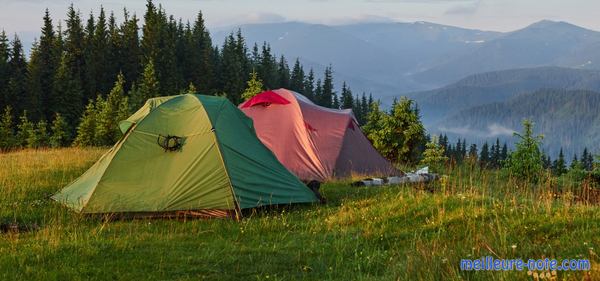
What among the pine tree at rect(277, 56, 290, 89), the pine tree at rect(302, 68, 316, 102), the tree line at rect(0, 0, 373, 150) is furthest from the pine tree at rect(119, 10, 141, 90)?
the pine tree at rect(302, 68, 316, 102)

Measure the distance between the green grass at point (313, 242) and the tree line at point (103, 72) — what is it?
4526 centimetres

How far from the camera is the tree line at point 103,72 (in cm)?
5866

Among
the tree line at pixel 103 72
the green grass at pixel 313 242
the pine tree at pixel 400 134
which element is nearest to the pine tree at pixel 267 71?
the tree line at pixel 103 72

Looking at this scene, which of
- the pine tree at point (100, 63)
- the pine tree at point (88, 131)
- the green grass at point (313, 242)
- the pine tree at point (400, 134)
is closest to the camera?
the green grass at point (313, 242)

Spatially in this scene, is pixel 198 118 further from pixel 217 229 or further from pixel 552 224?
pixel 552 224

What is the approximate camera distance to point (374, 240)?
8.18 m

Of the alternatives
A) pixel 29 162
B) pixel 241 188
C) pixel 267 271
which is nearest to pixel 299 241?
pixel 267 271

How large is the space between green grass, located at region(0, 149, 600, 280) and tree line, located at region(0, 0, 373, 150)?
45256 millimetres

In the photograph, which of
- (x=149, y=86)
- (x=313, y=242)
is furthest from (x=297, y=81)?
(x=313, y=242)

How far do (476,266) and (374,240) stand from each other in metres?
2.52

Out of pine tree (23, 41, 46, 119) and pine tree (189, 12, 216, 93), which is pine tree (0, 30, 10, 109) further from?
pine tree (189, 12, 216, 93)

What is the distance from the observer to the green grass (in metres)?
6.24

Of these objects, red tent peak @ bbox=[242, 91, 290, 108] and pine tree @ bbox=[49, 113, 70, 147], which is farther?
pine tree @ bbox=[49, 113, 70, 147]

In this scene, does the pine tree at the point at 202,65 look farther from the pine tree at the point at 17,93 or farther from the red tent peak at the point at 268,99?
the red tent peak at the point at 268,99
